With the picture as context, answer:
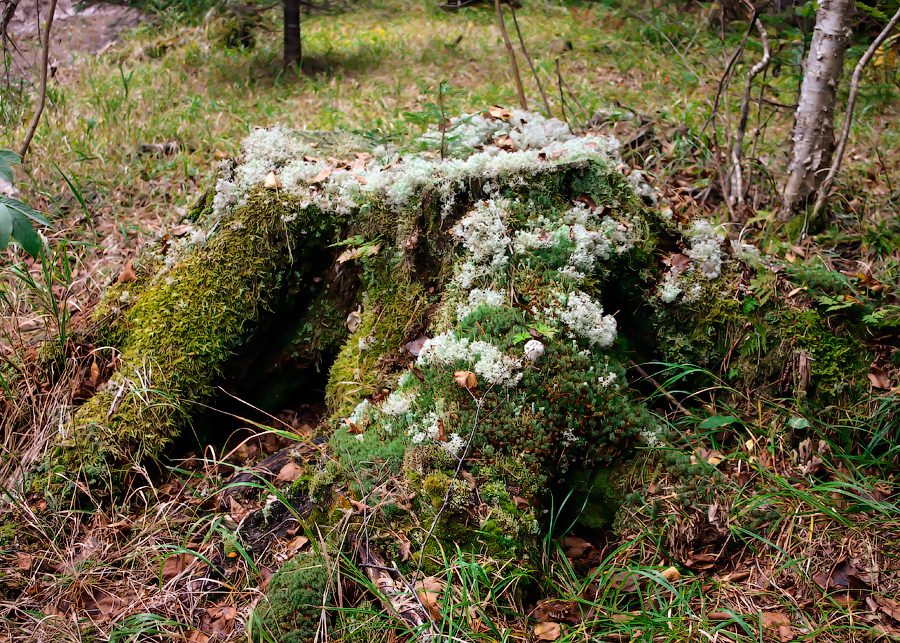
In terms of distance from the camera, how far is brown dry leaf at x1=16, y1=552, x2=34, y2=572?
2.55 metres

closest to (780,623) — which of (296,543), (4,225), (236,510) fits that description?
(296,543)

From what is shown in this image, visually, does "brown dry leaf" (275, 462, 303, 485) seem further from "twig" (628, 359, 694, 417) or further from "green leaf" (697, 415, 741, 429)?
"green leaf" (697, 415, 741, 429)

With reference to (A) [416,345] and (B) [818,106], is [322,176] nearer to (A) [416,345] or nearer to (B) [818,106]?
(A) [416,345]

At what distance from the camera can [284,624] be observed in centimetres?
203

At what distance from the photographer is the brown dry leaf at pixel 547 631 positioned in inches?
82.5

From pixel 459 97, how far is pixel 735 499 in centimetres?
474

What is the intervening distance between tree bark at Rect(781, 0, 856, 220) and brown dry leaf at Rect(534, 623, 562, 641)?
3202 mm

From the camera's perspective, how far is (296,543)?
237 cm

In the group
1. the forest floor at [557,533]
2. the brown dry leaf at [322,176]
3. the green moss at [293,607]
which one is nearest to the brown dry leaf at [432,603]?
the forest floor at [557,533]

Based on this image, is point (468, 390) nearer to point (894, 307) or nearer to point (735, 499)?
point (735, 499)

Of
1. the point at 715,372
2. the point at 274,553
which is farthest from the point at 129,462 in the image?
the point at 715,372

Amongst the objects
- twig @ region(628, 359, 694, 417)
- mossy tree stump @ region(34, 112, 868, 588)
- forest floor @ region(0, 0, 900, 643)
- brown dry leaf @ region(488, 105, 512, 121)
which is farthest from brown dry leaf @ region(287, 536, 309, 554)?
brown dry leaf @ region(488, 105, 512, 121)

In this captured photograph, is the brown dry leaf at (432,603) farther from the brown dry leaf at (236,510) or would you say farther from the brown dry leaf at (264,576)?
the brown dry leaf at (236,510)

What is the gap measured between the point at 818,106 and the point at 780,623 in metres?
3.16
